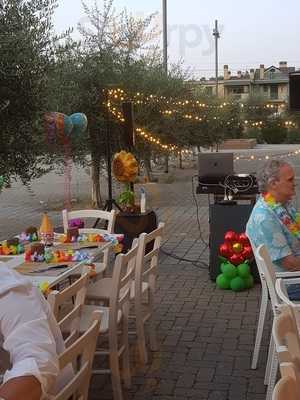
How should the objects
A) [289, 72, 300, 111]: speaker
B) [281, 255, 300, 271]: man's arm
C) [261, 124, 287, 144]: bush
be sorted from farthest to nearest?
[261, 124, 287, 144]: bush < [289, 72, 300, 111]: speaker < [281, 255, 300, 271]: man's arm

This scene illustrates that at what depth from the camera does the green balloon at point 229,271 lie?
19.3ft

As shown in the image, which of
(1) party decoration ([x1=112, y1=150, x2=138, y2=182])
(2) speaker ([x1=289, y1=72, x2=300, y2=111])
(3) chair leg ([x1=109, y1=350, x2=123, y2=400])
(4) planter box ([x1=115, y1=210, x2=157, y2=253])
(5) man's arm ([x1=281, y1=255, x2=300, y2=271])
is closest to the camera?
(3) chair leg ([x1=109, y1=350, x2=123, y2=400])

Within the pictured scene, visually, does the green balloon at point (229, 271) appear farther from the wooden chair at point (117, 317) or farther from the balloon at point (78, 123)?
the balloon at point (78, 123)

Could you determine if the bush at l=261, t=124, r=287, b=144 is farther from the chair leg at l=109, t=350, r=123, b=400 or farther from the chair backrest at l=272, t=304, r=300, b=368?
the chair backrest at l=272, t=304, r=300, b=368

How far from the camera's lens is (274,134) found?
39.4 m

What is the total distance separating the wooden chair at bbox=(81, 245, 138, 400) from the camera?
3574 mm

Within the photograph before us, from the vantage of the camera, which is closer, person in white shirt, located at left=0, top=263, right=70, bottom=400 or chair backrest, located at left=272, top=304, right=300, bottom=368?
person in white shirt, located at left=0, top=263, right=70, bottom=400

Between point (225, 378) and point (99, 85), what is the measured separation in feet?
27.9

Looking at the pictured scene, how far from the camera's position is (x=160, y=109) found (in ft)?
50.9

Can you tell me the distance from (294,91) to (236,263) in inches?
175

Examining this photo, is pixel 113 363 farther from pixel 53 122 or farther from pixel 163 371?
pixel 53 122

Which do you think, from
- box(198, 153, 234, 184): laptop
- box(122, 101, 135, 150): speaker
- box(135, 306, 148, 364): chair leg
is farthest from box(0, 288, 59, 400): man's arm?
box(122, 101, 135, 150): speaker

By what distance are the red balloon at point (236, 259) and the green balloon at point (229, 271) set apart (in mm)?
41

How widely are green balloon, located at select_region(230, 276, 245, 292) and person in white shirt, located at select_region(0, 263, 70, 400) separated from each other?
3.99 metres
